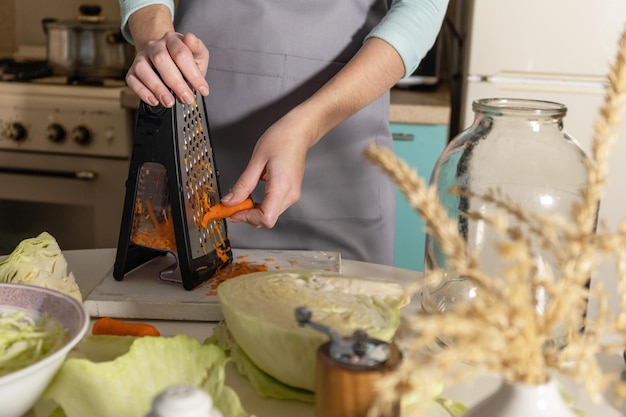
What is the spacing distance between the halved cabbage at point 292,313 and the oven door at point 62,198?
1.63 metres

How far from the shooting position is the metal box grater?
1.09m

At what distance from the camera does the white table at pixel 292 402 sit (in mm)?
803

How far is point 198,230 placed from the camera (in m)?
1.15

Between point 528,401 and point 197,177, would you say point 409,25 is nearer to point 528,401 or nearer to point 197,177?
point 197,177

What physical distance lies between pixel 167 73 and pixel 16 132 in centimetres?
155

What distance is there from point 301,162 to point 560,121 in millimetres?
422

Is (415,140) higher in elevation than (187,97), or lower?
lower

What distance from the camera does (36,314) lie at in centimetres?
81

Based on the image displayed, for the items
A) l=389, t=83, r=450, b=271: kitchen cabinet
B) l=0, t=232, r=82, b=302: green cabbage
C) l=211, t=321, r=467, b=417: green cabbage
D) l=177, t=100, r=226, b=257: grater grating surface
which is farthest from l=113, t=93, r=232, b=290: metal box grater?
l=389, t=83, r=450, b=271: kitchen cabinet

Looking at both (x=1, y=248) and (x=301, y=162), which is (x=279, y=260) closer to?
(x=301, y=162)

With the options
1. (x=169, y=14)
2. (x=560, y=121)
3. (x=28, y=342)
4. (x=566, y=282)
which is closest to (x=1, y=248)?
(x=169, y=14)

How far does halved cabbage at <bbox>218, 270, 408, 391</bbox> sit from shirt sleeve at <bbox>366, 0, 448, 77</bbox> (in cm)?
56

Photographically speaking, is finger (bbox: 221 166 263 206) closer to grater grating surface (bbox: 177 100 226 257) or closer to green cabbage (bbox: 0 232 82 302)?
grater grating surface (bbox: 177 100 226 257)

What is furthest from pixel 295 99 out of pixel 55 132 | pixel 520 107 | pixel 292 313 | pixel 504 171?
pixel 55 132
